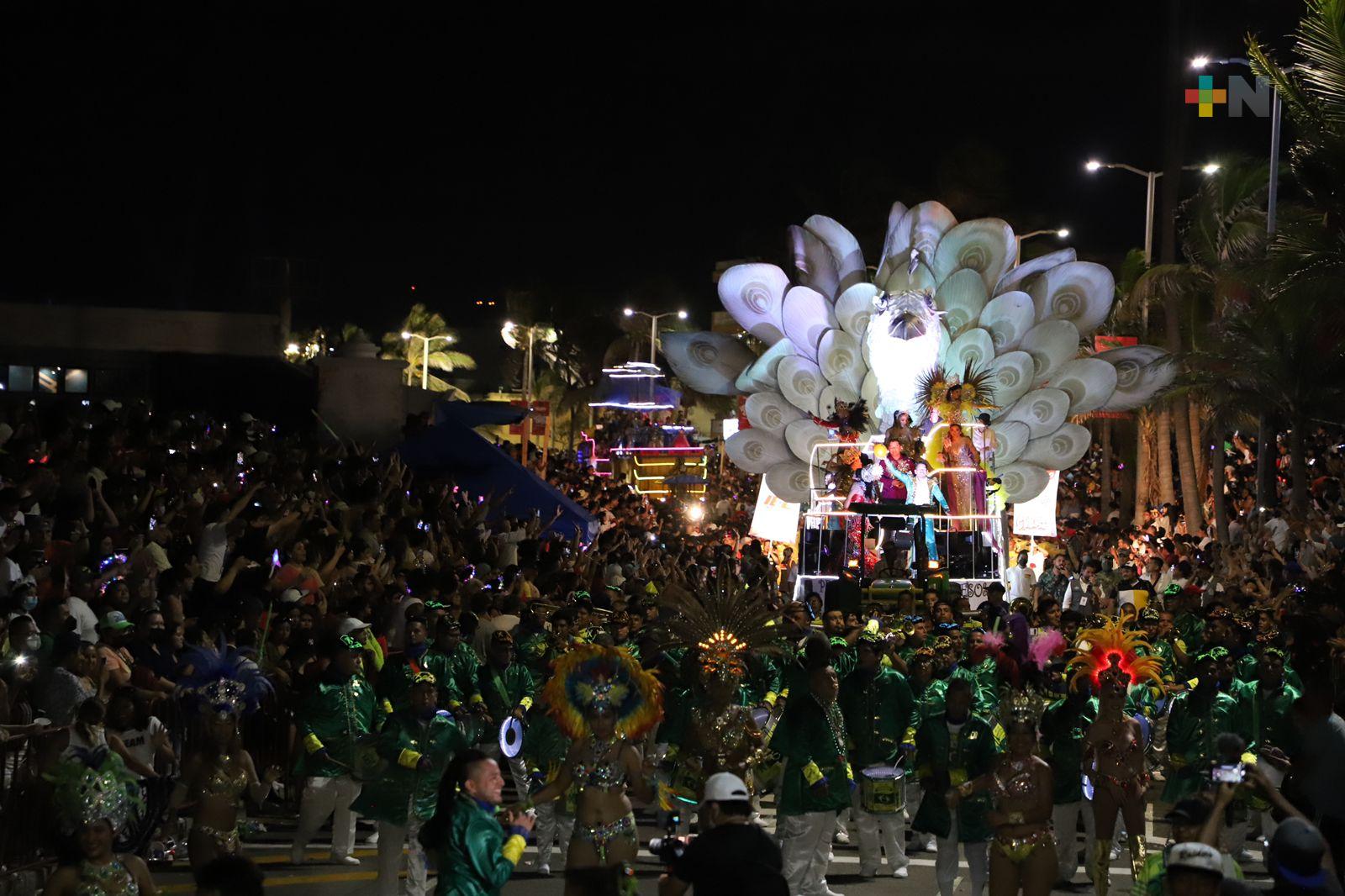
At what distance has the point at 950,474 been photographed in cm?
2781

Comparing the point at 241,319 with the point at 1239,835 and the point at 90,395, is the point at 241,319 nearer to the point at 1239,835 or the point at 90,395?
the point at 90,395

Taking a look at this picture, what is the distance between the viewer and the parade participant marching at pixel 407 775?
1094 cm

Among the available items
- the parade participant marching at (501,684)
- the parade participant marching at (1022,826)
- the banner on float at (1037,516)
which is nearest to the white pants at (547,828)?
the parade participant marching at (501,684)

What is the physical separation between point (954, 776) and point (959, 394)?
19.2m

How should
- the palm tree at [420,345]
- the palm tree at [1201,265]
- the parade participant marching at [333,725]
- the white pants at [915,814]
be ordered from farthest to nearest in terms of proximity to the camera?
the palm tree at [420,345], the palm tree at [1201,265], the white pants at [915,814], the parade participant marching at [333,725]

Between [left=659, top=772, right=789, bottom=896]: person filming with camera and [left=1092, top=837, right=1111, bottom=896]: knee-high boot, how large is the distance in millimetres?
4356

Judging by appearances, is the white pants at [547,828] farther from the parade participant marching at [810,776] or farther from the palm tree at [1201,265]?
the palm tree at [1201,265]

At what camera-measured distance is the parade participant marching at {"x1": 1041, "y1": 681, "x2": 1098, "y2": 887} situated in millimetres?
11695

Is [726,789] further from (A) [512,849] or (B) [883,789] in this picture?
(B) [883,789]

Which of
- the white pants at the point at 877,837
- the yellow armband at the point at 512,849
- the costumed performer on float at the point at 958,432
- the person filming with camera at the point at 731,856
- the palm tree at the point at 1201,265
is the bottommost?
the white pants at the point at 877,837

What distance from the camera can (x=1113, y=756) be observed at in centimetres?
1102

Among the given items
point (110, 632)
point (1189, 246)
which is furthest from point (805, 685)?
point (1189, 246)

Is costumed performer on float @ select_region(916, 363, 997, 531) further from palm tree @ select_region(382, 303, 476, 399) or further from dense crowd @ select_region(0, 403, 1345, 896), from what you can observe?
palm tree @ select_region(382, 303, 476, 399)

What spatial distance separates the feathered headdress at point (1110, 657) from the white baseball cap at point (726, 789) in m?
4.89
